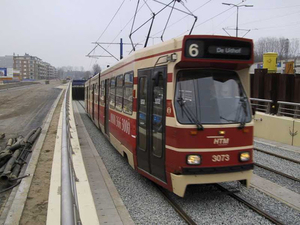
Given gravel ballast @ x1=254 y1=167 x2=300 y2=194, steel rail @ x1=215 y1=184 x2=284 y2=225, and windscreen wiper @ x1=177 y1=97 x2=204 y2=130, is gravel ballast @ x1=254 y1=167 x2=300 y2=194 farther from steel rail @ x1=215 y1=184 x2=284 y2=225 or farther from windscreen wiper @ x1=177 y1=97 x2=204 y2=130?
windscreen wiper @ x1=177 y1=97 x2=204 y2=130

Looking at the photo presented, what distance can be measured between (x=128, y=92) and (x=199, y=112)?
A: 9.46 ft

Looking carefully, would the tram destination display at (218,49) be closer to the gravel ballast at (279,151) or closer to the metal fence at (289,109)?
the gravel ballast at (279,151)

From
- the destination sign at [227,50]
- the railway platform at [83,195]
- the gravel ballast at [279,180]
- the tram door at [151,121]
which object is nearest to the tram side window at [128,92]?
the tram door at [151,121]

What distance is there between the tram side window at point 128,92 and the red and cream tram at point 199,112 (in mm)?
1324

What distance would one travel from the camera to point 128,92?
809cm

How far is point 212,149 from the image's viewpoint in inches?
218

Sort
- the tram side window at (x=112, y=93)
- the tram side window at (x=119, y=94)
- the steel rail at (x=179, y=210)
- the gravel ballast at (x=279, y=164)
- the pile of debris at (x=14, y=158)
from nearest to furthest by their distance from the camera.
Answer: the steel rail at (x=179, y=210), the gravel ballast at (x=279, y=164), the tram side window at (x=119, y=94), the pile of debris at (x=14, y=158), the tram side window at (x=112, y=93)

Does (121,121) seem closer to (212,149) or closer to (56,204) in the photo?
(212,149)

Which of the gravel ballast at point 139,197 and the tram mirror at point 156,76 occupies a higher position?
the tram mirror at point 156,76

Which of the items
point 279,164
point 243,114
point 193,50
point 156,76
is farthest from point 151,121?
point 279,164

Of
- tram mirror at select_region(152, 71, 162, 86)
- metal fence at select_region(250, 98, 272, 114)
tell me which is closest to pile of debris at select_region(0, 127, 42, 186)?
tram mirror at select_region(152, 71, 162, 86)

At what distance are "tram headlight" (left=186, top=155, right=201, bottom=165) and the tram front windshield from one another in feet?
2.01

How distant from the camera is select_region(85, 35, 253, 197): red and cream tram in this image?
5523 millimetres

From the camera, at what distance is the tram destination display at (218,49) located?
5578 mm
